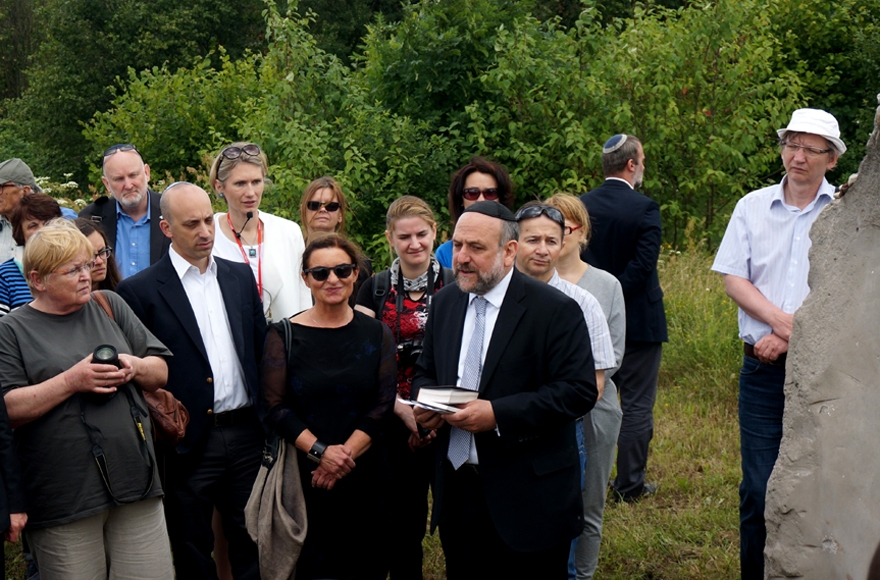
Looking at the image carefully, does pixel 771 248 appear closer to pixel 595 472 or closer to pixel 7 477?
pixel 595 472

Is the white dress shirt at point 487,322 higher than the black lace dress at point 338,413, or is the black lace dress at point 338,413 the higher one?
the white dress shirt at point 487,322

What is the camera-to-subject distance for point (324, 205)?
19.1 feet

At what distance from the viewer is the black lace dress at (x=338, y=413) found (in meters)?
4.51

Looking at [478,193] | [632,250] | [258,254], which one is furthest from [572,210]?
[258,254]

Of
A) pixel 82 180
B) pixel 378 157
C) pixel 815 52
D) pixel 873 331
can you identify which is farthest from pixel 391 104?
pixel 82 180

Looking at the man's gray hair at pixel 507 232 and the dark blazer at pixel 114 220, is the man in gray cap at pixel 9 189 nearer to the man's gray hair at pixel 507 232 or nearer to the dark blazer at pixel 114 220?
the dark blazer at pixel 114 220

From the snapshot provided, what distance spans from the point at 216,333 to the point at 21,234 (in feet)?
5.16

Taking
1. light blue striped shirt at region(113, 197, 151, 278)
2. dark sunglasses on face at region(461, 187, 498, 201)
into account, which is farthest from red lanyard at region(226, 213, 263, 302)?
dark sunglasses on face at region(461, 187, 498, 201)

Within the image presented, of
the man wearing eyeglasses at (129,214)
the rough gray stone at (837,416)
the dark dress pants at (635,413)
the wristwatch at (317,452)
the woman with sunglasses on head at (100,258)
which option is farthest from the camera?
the dark dress pants at (635,413)

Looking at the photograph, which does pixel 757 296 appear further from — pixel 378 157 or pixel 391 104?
pixel 391 104

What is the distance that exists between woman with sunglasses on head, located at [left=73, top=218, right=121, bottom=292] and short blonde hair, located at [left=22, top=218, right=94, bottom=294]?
0.62 m

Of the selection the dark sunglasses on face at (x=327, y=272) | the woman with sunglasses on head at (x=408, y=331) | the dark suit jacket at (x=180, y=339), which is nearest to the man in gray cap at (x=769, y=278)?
the woman with sunglasses on head at (x=408, y=331)

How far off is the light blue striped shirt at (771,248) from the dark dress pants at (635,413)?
191cm

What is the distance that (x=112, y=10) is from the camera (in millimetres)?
31281
